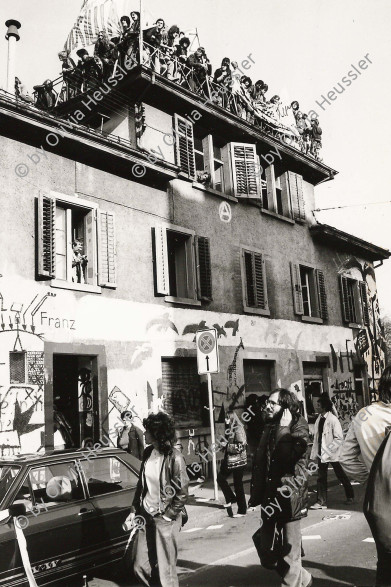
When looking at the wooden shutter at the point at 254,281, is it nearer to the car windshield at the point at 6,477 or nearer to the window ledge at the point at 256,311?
the window ledge at the point at 256,311

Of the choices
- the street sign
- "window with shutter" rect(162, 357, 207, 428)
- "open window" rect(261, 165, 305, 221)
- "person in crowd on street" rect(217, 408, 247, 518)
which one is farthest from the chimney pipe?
"person in crowd on street" rect(217, 408, 247, 518)

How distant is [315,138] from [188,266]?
9.12 metres

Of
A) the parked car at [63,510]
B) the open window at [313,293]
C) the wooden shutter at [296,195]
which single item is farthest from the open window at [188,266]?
the parked car at [63,510]

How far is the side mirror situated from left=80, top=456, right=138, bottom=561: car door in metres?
0.93

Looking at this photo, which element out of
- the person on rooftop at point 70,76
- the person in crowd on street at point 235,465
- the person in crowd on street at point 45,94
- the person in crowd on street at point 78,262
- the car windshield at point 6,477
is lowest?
the person in crowd on street at point 235,465

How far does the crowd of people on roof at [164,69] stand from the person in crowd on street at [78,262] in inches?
193

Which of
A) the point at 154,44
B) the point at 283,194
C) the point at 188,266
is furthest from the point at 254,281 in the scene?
the point at 154,44

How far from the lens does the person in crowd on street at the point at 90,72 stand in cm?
1533

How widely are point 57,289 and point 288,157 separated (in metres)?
10.6

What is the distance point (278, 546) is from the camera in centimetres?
477

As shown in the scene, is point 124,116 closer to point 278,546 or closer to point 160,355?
point 160,355

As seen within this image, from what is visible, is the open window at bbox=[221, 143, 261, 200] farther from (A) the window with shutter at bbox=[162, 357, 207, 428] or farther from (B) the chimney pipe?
(B) the chimney pipe

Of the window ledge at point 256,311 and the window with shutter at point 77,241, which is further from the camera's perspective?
the window ledge at point 256,311

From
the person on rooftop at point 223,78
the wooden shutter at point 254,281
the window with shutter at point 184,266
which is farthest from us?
the person on rooftop at point 223,78
